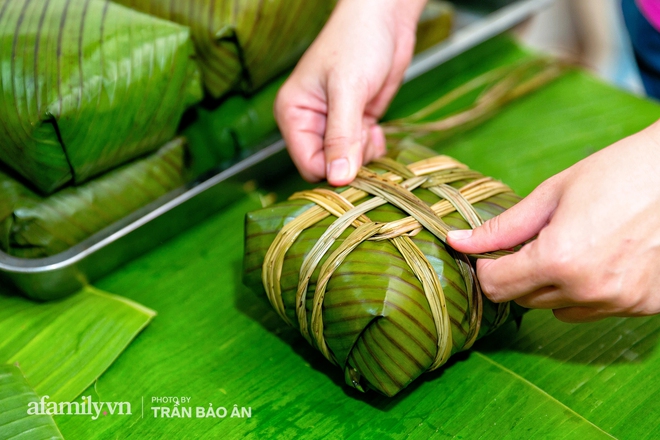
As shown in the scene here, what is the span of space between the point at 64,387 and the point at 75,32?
27.9 inches

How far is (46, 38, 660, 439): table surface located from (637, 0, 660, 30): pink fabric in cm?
78

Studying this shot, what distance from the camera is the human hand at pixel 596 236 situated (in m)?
0.81

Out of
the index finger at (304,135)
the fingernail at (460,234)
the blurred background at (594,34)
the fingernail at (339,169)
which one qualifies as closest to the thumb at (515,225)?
the fingernail at (460,234)

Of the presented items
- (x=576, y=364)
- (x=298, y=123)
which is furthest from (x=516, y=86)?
(x=576, y=364)

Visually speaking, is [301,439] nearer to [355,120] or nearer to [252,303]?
[252,303]

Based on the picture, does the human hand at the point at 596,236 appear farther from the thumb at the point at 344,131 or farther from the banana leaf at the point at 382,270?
the thumb at the point at 344,131

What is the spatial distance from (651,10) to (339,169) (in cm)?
96

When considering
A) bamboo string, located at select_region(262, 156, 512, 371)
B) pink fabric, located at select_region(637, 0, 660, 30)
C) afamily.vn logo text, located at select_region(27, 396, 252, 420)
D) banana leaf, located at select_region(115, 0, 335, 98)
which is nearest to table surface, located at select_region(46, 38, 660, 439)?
afamily.vn logo text, located at select_region(27, 396, 252, 420)

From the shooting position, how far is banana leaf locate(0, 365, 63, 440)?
1.02 meters

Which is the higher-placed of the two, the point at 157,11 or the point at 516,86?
the point at 157,11

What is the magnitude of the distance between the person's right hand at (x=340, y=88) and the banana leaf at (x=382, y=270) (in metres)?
0.13

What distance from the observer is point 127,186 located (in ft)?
4.43

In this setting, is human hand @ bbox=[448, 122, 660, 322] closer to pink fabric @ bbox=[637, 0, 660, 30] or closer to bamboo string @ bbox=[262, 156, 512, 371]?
bamboo string @ bbox=[262, 156, 512, 371]

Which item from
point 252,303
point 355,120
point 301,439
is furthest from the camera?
point 252,303
